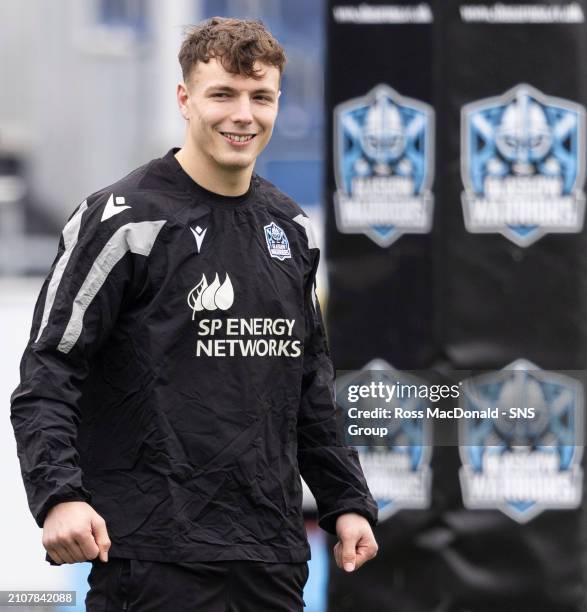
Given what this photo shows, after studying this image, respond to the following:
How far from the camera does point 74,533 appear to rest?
2.20 m

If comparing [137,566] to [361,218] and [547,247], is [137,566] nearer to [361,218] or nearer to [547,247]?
[361,218]

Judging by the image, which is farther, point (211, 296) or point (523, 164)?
point (523, 164)

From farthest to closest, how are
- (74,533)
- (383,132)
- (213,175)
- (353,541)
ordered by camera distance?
(383,132) → (353,541) → (213,175) → (74,533)

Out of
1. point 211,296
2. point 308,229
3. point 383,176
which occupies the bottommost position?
point 211,296

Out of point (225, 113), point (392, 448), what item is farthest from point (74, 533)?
point (392, 448)

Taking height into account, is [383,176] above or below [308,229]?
above

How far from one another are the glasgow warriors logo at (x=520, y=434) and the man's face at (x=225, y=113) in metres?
1.45

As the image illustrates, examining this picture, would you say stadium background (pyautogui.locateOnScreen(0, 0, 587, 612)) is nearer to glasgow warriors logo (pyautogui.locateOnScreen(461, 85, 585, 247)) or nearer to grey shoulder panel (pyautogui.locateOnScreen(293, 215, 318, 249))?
glasgow warriors logo (pyautogui.locateOnScreen(461, 85, 585, 247))

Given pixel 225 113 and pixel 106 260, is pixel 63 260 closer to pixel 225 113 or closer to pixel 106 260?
pixel 106 260

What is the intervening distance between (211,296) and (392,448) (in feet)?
4.65

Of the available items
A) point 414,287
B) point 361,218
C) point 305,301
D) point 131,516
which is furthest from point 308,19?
point 131,516

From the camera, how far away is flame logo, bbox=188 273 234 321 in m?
2.42

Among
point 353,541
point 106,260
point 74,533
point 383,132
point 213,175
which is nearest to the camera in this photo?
point 74,533

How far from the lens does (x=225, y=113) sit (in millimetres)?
2459
